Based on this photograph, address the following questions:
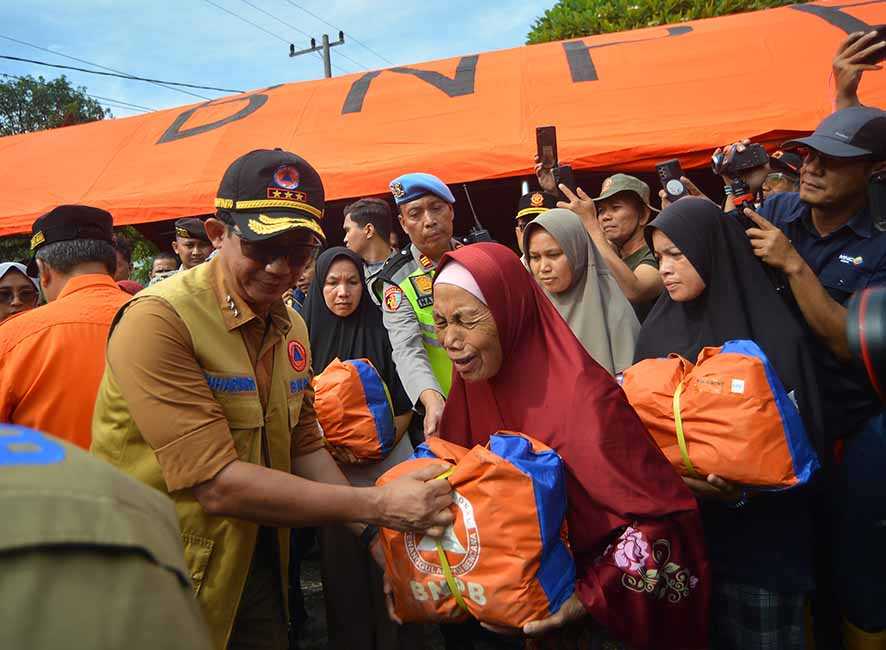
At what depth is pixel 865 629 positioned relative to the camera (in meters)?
2.42

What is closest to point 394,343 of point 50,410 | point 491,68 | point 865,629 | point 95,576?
point 50,410

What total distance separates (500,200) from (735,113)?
293 centimetres

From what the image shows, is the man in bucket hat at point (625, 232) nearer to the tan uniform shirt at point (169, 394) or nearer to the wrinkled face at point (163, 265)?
the tan uniform shirt at point (169, 394)

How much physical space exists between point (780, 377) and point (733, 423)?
1.54ft

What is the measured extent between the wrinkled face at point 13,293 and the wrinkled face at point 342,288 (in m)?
1.79

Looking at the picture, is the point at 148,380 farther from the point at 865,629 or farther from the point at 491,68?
the point at 491,68

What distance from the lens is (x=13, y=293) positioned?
369 centimetres

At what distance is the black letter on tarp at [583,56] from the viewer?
25.5ft

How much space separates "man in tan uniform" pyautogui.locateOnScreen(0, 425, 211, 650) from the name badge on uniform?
Answer: 106 inches

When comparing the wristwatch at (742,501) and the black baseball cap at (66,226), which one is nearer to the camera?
the wristwatch at (742,501)

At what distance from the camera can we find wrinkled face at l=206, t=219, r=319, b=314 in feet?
5.73

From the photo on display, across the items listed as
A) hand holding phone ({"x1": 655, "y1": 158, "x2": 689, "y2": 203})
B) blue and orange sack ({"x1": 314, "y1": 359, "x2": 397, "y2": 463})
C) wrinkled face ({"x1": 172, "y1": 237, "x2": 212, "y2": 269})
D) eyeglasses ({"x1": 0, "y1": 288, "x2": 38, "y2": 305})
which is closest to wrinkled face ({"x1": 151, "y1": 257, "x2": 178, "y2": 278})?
wrinkled face ({"x1": 172, "y1": 237, "x2": 212, "y2": 269})

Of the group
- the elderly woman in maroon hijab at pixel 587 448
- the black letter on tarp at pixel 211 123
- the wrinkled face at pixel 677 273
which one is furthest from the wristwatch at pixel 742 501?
the black letter on tarp at pixel 211 123

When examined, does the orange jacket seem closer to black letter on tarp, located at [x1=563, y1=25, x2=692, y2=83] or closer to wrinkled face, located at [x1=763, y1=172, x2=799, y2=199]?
wrinkled face, located at [x1=763, y1=172, x2=799, y2=199]
